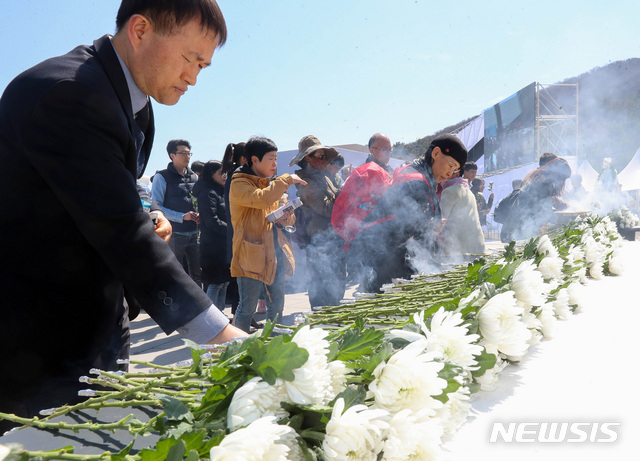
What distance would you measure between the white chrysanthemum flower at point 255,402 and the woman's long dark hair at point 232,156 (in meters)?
3.64

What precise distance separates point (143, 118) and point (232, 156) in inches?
117

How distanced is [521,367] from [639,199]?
51.5 ft

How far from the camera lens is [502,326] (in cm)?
110

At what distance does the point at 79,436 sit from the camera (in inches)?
28.5

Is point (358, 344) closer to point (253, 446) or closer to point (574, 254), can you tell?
point (253, 446)

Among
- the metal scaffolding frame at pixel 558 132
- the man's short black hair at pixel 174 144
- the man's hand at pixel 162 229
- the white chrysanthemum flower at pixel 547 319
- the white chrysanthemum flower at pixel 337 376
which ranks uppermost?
the metal scaffolding frame at pixel 558 132

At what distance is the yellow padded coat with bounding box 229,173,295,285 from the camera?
3.61 meters

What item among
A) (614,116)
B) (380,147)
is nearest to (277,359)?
(380,147)

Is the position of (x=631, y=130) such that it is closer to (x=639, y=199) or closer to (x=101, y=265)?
(x=639, y=199)

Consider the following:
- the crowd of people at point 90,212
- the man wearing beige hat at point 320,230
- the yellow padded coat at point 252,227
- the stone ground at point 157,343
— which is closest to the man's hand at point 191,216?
the stone ground at point 157,343

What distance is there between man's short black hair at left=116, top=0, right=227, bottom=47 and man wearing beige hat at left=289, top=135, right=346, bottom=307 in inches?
125

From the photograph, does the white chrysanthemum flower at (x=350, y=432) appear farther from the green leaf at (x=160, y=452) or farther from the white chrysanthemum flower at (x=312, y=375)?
the green leaf at (x=160, y=452)

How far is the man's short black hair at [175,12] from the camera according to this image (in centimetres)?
109

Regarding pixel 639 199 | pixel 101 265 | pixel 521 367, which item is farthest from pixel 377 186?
pixel 639 199
